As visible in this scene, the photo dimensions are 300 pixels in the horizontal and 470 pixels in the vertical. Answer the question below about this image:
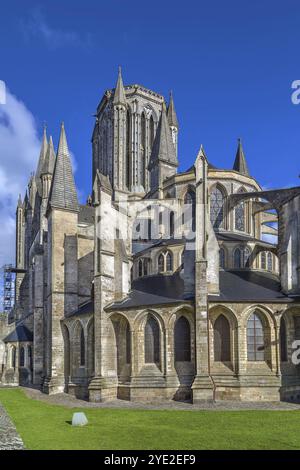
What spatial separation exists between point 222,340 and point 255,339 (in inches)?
70.5

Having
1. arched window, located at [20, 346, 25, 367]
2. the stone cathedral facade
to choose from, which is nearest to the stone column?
the stone cathedral facade

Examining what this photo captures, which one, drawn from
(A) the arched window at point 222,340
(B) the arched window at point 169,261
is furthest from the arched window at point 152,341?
(B) the arched window at point 169,261

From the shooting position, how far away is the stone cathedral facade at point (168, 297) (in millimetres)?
28219

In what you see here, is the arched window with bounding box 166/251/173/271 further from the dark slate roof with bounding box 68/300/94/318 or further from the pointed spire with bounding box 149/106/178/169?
the pointed spire with bounding box 149/106/178/169

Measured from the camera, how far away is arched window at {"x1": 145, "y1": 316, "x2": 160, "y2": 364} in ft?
96.0

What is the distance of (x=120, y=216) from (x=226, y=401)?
593 inches

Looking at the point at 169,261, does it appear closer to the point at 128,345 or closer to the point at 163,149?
the point at 128,345

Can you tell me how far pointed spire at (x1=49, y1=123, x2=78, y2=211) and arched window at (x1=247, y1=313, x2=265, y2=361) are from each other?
619 inches

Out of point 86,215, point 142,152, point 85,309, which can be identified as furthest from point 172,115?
point 85,309

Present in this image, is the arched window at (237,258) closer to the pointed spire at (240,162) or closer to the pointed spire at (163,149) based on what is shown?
the pointed spire at (163,149)

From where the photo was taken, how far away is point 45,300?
40062 millimetres
